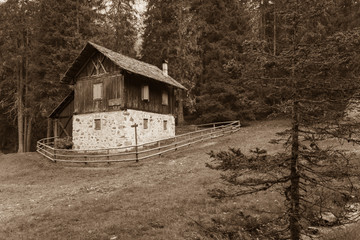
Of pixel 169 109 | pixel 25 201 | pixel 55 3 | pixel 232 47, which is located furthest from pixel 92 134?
pixel 232 47

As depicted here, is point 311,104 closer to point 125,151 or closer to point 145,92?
point 125,151

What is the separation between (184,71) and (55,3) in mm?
15067

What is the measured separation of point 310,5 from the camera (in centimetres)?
454

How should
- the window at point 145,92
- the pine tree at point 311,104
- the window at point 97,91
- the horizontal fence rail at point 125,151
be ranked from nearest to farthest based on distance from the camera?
the pine tree at point 311,104
the horizontal fence rail at point 125,151
the window at point 97,91
the window at point 145,92

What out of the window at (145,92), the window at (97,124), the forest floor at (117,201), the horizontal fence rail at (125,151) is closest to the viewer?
the forest floor at (117,201)

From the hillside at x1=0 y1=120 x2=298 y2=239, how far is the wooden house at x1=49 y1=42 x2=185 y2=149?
4.62 metres

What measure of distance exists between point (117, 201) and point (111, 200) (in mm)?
338

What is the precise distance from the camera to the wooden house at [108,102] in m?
22.6

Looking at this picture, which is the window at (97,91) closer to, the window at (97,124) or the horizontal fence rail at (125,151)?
the window at (97,124)

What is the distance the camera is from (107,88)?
927 inches

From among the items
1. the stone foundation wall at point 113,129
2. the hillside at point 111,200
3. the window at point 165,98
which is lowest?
the hillside at point 111,200

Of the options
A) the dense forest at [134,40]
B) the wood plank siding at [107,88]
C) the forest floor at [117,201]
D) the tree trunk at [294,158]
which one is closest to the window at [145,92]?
the wood plank siding at [107,88]

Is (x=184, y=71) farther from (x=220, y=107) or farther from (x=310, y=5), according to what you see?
(x=310, y=5)

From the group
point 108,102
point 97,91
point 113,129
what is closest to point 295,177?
point 113,129
